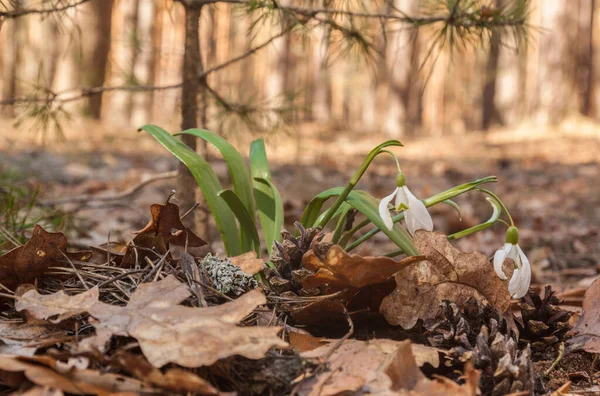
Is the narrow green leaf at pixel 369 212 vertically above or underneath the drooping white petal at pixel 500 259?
above

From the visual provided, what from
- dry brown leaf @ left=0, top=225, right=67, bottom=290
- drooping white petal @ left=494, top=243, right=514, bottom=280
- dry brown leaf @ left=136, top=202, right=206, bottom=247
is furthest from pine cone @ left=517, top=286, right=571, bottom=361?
dry brown leaf @ left=0, top=225, right=67, bottom=290

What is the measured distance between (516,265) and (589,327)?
319 millimetres

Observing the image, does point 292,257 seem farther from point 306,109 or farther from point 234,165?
point 306,109

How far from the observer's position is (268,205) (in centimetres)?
188

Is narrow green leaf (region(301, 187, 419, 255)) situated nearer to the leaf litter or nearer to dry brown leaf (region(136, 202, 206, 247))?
the leaf litter

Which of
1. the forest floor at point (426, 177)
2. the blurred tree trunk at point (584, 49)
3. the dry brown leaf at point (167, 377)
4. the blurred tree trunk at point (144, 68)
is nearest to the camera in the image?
the dry brown leaf at point (167, 377)

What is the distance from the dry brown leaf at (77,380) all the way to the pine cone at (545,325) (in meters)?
0.93

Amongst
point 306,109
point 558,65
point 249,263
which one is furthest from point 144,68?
point 249,263

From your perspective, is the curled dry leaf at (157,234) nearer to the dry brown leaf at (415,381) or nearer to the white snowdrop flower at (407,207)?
the white snowdrop flower at (407,207)

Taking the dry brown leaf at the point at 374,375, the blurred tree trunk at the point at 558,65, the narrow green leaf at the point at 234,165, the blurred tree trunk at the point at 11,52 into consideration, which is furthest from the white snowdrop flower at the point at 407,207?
the blurred tree trunk at the point at 11,52

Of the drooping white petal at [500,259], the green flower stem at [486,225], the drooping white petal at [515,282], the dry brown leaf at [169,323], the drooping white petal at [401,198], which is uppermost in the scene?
the drooping white petal at [401,198]

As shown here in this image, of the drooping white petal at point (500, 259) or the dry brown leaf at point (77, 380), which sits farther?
the drooping white petal at point (500, 259)

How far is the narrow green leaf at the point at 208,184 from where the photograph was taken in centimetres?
176

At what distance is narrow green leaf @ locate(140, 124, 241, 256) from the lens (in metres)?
1.76
